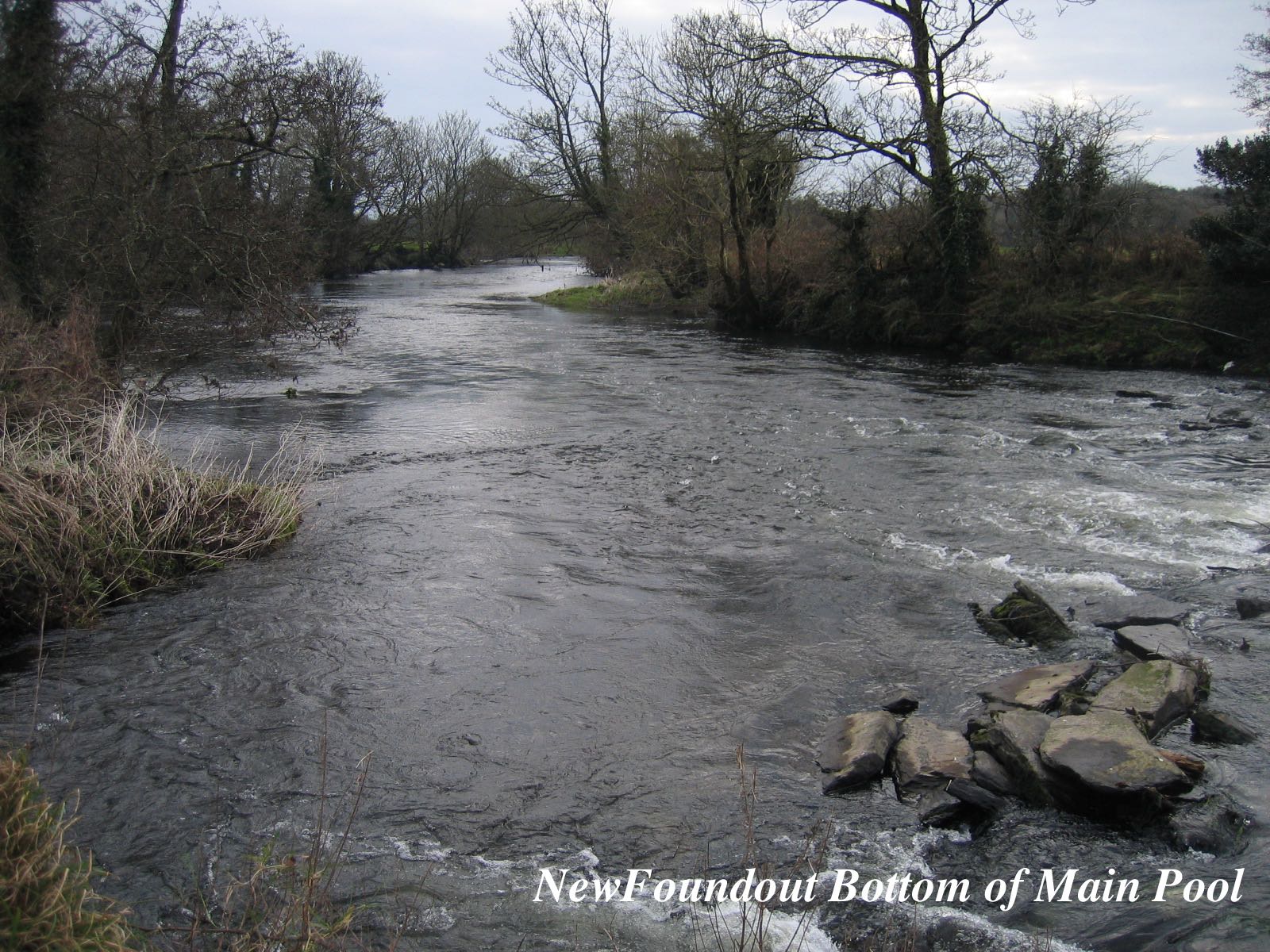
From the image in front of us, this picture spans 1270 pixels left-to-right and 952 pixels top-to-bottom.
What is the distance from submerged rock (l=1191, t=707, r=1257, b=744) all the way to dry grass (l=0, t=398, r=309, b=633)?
786cm

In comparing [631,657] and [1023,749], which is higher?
[631,657]

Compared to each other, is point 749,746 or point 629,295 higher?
point 629,295

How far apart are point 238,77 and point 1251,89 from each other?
70.2 ft

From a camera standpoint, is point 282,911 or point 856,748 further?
point 856,748

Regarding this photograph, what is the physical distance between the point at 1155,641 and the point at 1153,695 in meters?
1.05

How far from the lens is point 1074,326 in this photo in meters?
21.6

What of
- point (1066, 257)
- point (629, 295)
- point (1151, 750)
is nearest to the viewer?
point (1151, 750)

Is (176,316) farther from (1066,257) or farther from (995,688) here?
(1066,257)

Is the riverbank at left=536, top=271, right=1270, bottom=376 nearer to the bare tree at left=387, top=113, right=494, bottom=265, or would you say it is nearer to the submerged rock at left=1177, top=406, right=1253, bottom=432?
the submerged rock at left=1177, top=406, right=1253, bottom=432

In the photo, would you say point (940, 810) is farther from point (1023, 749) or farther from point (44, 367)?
point (44, 367)

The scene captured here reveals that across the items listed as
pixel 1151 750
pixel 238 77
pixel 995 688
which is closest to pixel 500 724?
pixel 995 688

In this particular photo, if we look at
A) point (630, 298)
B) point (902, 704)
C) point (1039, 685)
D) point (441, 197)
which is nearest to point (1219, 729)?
point (1039, 685)

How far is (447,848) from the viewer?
4.89m

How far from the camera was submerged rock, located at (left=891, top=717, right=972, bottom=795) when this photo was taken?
17.5 feet
